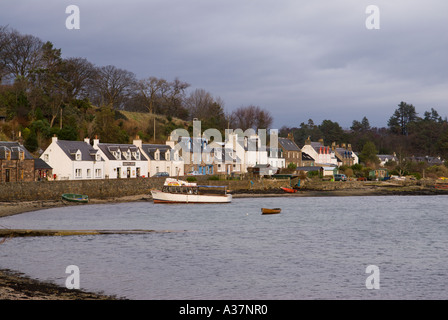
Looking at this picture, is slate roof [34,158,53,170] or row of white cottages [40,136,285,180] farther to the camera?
row of white cottages [40,136,285,180]

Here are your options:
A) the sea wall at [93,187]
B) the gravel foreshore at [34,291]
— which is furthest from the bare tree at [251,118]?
the gravel foreshore at [34,291]

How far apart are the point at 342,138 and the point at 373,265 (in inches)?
5707

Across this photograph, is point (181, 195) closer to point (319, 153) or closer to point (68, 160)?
point (68, 160)

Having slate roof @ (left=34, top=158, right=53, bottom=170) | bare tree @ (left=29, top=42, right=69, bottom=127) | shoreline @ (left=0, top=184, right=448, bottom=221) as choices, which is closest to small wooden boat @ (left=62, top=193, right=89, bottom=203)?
shoreline @ (left=0, top=184, right=448, bottom=221)

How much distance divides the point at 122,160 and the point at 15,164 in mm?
20049

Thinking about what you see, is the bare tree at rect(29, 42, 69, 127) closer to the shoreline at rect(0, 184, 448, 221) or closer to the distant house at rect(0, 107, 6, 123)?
the distant house at rect(0, 107, 6, 123)

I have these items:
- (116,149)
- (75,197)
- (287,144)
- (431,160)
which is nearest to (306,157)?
(287,144)

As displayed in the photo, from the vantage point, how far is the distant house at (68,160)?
6562 centimetres

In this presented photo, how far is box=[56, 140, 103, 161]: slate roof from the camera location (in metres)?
66.2

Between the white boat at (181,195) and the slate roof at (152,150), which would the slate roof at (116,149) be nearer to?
the slate roof at (152,150)

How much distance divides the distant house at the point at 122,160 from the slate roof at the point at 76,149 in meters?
2.35

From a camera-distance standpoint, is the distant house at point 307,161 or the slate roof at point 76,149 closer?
the slate roof at point 76,149
